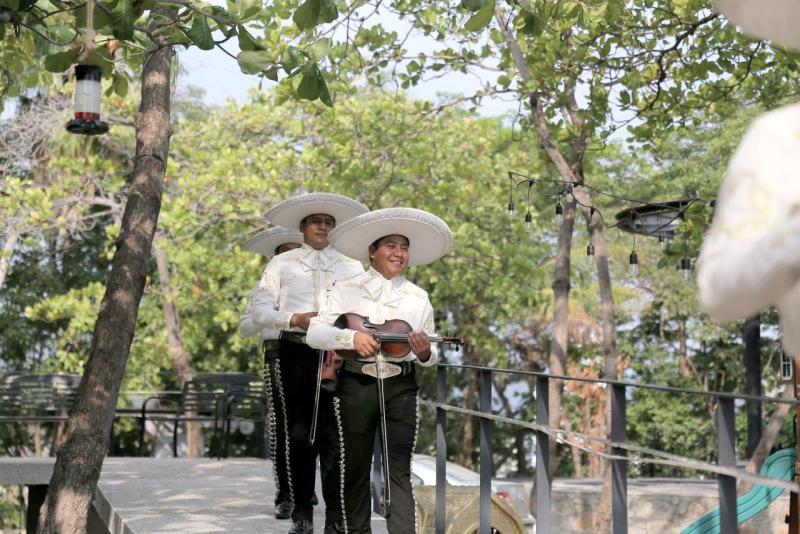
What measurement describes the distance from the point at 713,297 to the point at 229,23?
471 cm

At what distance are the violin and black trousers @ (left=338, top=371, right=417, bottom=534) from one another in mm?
177

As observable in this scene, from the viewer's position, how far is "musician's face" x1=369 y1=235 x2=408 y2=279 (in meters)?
7.00

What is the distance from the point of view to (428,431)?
37.8 meters

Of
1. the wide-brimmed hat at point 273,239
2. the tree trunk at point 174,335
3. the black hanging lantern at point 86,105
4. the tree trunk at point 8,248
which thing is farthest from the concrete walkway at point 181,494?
the tree trunk at point 174,335

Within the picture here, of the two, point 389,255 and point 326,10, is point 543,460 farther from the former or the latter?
point 326,10

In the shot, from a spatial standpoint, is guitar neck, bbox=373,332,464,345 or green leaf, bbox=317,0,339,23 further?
guitar neck, bbox=373,332,464,345

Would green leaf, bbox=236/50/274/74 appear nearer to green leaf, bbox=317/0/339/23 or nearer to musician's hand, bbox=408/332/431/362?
green leaf, bbox=317/0/339/23

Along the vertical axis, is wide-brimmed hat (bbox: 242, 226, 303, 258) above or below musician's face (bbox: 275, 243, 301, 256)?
above

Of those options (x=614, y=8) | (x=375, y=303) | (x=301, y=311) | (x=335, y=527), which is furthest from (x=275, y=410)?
(x=614, y=8)

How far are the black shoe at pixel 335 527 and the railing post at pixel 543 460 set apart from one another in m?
1.14

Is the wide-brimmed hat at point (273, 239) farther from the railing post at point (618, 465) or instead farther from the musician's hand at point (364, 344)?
the railing post at point (618, 465)

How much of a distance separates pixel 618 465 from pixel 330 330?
6.47 feet

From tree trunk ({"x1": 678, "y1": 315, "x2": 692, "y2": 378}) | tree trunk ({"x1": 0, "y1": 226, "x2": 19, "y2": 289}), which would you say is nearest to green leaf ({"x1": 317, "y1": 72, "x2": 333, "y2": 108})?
tree trunk ({"x1": 0, "y1": 226, "x2": 19, "y2": 289})

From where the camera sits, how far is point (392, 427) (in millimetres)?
6812
